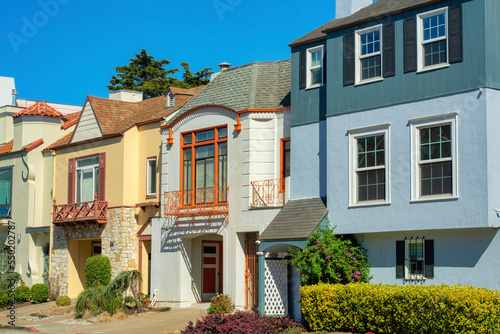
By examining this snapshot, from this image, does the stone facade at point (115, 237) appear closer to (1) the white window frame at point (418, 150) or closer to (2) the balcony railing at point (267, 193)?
(2) the balcony railing at point (267, 193)

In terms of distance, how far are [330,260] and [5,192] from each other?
21.4 m

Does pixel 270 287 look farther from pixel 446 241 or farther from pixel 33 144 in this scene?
pixel 33 144

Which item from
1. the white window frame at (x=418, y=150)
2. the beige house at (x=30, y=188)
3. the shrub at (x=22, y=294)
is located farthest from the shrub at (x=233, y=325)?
the beige house at (x=30, y=188)

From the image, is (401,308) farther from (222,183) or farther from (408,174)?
(222,183)

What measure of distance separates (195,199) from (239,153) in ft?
8.17

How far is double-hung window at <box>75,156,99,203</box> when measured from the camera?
104ft

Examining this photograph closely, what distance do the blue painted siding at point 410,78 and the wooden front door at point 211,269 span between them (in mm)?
8625

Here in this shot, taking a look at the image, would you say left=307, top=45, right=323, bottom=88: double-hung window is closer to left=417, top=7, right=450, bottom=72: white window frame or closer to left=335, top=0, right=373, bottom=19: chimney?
left=335, top=0, right=373, bottom=19: chimney

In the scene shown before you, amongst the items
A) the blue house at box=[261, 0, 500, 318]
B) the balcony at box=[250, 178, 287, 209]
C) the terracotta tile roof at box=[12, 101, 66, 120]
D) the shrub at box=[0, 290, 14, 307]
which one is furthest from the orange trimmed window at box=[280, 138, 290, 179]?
the terracotta tile roof at box=[12, 101, 66, 120]

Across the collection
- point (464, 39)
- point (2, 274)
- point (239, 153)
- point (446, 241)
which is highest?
point (464, 39)

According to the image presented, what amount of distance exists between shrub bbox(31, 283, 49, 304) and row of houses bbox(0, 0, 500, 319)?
0.47 meters

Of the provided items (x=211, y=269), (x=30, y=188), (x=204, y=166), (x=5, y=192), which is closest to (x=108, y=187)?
(x=30, y=188)

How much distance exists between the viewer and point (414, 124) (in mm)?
19422

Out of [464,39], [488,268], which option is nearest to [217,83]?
[464,39]
